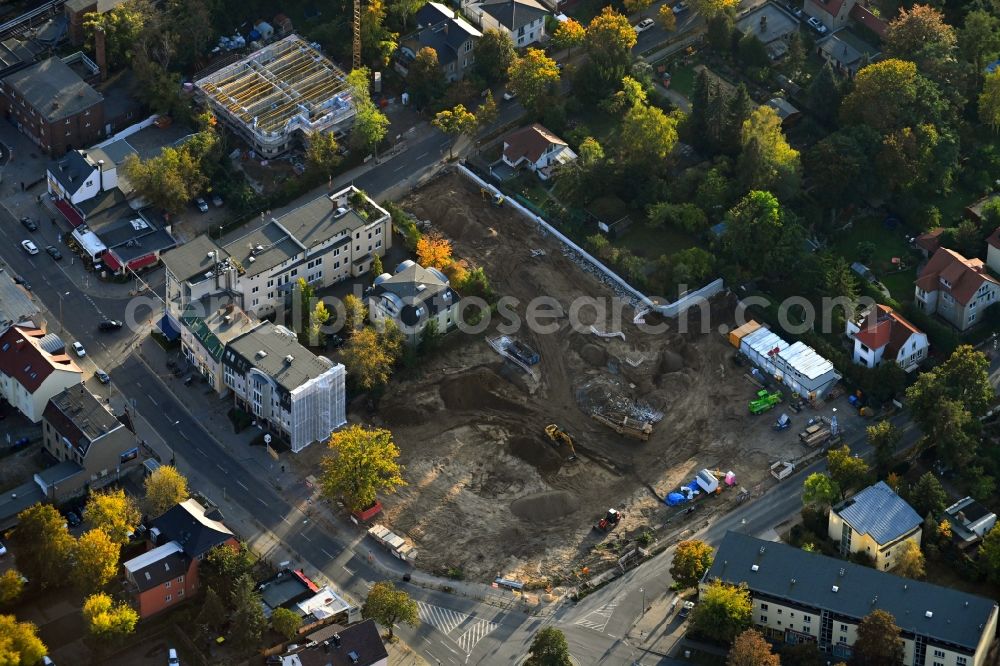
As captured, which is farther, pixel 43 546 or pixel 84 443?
pixel 84 443

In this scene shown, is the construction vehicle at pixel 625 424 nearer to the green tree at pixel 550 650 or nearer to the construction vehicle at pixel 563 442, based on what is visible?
the construction vehicle at pixel 563 442

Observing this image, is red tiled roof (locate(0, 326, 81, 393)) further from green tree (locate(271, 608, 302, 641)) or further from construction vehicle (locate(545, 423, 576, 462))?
construction vehicle (locate(545, 423, 576, 462))

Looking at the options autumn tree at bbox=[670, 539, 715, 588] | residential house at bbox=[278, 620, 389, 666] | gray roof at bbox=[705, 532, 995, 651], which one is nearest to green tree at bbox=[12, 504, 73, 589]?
residential house at bbox=[278, 620, 389, 666]

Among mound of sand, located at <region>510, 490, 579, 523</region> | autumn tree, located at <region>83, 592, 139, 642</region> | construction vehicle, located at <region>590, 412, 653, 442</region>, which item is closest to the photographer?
autumn tree, located at <region>83, 592, 139, 642</region>

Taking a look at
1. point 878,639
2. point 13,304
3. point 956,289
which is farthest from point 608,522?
point 13,304

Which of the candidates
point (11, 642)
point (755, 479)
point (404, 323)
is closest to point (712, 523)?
point (755, 479)

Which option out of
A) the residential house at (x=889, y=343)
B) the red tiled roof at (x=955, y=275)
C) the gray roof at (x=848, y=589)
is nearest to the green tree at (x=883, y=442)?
the residential house at (x=889, y=343)

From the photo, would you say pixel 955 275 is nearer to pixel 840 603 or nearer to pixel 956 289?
pixel 956 289

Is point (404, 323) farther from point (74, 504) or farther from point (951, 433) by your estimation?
point (951, 433)
